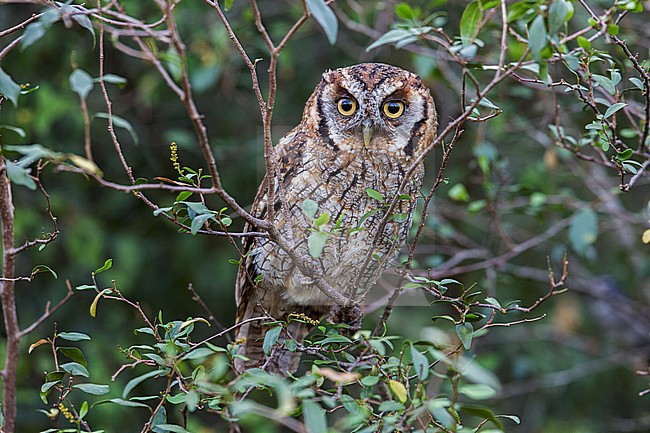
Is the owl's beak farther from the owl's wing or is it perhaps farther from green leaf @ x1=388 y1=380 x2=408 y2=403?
green leaf @ x1=388 y1=380 x2=408 y2=403

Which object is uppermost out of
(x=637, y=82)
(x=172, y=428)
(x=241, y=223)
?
(x=637, y=82)

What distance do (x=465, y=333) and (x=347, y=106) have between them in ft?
3.04

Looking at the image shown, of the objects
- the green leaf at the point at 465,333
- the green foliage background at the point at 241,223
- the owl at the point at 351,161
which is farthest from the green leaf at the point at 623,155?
the green foliage background at the point at 241,223

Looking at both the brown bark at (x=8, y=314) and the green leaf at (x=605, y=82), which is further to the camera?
the green leaf at (x=605, y=82)

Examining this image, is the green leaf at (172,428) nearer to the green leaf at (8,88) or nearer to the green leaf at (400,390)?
the green leaf at (400,390)

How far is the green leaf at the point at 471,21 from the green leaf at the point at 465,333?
49 cm

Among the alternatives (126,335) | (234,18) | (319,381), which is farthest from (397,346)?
(319,381)

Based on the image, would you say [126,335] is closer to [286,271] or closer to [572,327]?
[286,271]

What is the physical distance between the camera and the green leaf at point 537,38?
100cm

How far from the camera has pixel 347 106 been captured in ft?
6.71

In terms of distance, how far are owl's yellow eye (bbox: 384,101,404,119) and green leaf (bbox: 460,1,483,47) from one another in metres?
0.85

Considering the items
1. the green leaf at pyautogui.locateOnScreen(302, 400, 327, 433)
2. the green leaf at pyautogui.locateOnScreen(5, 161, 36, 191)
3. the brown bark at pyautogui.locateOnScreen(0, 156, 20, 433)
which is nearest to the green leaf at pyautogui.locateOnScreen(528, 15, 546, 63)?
the green leaf at pyautogui.locateOnScreen(302, 400, 327, 433)

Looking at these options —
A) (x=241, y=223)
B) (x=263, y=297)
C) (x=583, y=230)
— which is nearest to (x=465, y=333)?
(x=263, y=297)

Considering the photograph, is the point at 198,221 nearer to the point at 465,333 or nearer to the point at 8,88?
the point at 8,88
